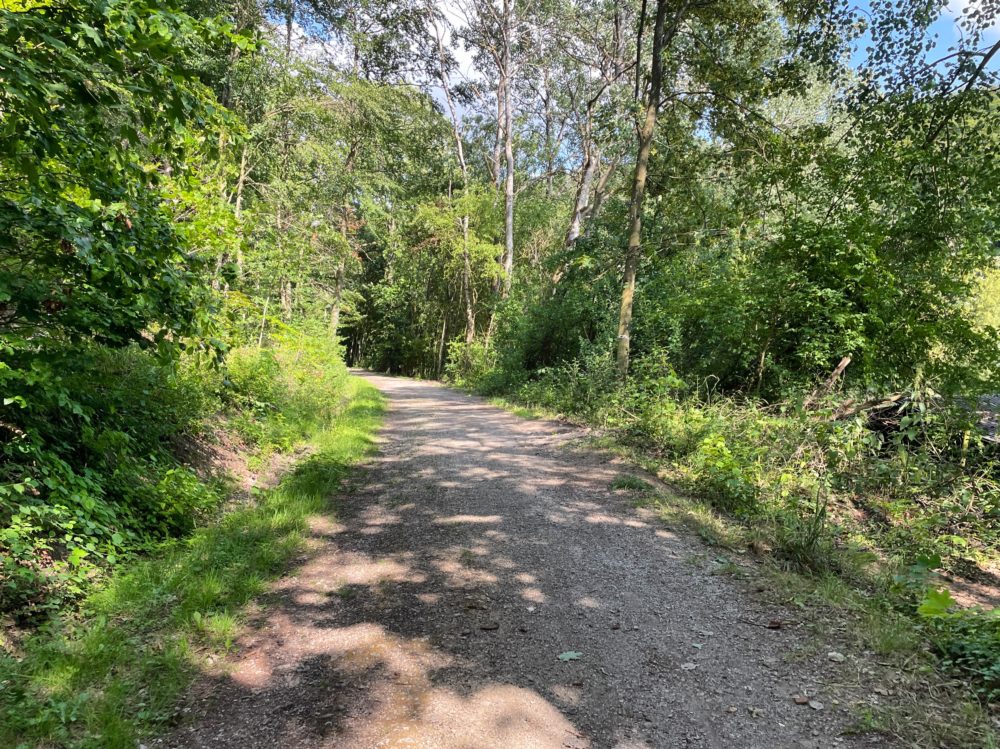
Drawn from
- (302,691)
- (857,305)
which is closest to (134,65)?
(302,691)

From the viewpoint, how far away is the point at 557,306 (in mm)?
15461

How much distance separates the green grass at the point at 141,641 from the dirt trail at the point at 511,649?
18 centimetres

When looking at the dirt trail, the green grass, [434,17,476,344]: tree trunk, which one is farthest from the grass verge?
[434,17,476,344]: tree trunk

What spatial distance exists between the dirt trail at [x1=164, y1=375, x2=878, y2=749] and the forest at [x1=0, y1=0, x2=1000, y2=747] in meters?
0.43

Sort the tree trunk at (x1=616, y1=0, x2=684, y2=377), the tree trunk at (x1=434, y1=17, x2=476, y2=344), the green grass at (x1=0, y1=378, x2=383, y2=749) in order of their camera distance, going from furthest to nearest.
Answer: the tree trunk at (x1=434, y1=17, x2=476, y2=344), the tree trunk at (x1=616, y1=0, x2=684, y2=377), the green grass at (x1=0, y1=378, x2=383, y2=749)

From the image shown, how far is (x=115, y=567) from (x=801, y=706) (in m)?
4.37

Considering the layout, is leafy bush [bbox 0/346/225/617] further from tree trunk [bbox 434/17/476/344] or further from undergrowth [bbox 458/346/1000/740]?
tree trunk [bbox 434/17/476/344]

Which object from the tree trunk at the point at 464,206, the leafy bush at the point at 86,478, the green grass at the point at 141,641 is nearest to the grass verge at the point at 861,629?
the green grass at the point at 141,641

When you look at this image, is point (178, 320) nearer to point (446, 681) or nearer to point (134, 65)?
point (134, 65)

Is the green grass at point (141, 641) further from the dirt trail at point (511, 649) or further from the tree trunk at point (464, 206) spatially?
the tree trunk at point (464, 206)

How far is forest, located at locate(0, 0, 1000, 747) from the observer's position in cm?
313

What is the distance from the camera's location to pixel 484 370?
19.9 meters

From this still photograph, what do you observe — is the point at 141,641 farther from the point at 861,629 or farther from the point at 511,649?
the point at 861,629

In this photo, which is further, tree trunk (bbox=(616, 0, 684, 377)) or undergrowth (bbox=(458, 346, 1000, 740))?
tree trunk (bbox=(616, 0, 684, 377))
